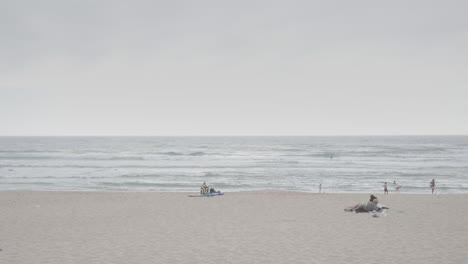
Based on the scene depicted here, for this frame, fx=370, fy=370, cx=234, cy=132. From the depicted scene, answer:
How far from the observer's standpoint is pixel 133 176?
1662 inches

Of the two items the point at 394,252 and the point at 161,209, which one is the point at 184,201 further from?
A: the point at 394,252

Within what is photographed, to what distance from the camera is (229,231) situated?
45.2 ft

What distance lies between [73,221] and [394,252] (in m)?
12.7

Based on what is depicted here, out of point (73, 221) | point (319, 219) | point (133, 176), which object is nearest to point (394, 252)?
point (319, 219)

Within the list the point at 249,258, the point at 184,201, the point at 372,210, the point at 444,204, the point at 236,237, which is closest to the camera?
the point at 249,258

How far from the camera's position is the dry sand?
34.3 ft

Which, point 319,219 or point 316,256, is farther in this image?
point 319,219

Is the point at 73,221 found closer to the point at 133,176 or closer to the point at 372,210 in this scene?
the point at 372,210

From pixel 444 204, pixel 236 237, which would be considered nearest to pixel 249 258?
pixel 236 237

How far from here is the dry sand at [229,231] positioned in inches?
411

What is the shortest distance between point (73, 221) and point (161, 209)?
4.61 meters

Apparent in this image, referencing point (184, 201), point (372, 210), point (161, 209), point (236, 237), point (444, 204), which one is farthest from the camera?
point (184, 201)

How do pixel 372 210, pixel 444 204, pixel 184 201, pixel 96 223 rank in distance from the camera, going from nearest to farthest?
pixel 96 223 → pixel 372 210 → pixel 444 204 → pixel 184 201

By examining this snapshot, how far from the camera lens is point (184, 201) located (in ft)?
73.1
